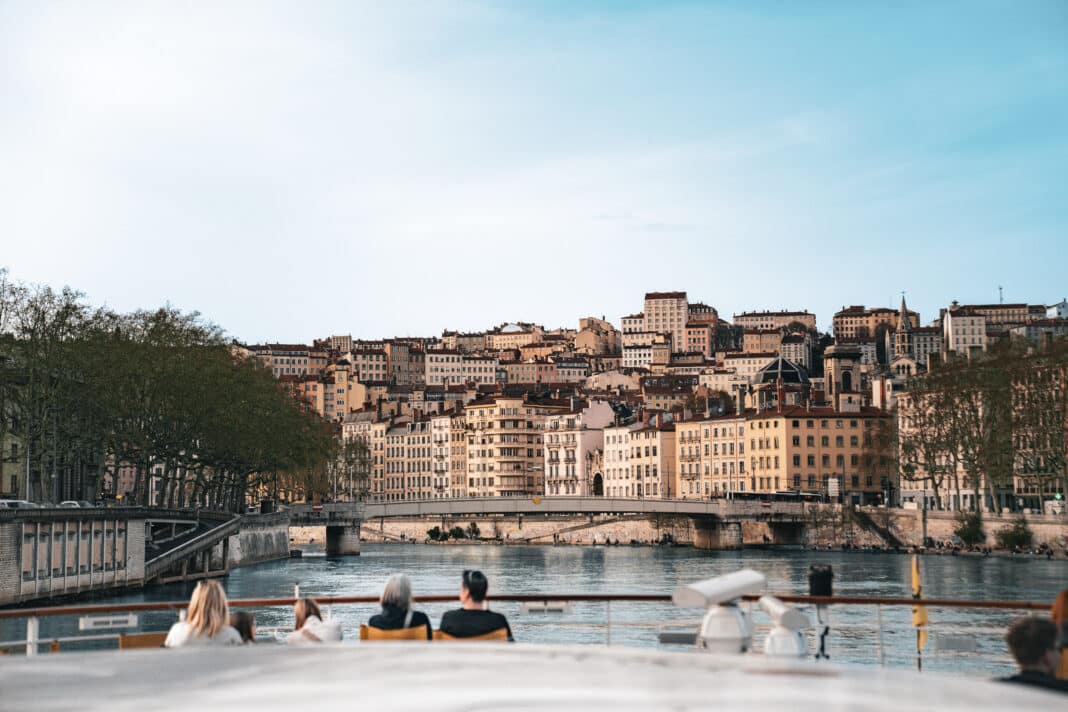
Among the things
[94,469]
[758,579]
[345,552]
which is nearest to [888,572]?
[94,469]

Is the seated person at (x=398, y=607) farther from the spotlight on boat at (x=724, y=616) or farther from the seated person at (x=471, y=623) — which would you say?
the spotlight on boat at (x=724, y=616)

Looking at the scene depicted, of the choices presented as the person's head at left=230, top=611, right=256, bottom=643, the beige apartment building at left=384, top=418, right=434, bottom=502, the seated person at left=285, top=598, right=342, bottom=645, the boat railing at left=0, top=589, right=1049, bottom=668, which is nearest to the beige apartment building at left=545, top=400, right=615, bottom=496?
the beige apartment building at left=384, top=418, right=434, bottom=502

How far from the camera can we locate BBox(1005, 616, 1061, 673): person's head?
19.8 feet

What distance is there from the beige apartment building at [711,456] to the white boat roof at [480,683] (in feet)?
387

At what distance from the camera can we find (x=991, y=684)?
4.44 metres

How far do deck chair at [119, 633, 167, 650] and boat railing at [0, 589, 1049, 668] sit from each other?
73 mm

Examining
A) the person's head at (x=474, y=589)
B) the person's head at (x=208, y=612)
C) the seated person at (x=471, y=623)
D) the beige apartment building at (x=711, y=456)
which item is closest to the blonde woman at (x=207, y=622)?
the person's head at (x=208, y=612)

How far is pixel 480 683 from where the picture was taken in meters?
4.56

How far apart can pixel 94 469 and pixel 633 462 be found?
75090 mm

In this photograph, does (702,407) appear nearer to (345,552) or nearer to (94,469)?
(345,552)

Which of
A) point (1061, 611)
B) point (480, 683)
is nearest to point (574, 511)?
point (1061, 611)

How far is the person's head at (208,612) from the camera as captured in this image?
822cm

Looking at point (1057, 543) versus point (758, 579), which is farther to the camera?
point (1057, 543)

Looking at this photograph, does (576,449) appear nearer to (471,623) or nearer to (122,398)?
(122,398)
